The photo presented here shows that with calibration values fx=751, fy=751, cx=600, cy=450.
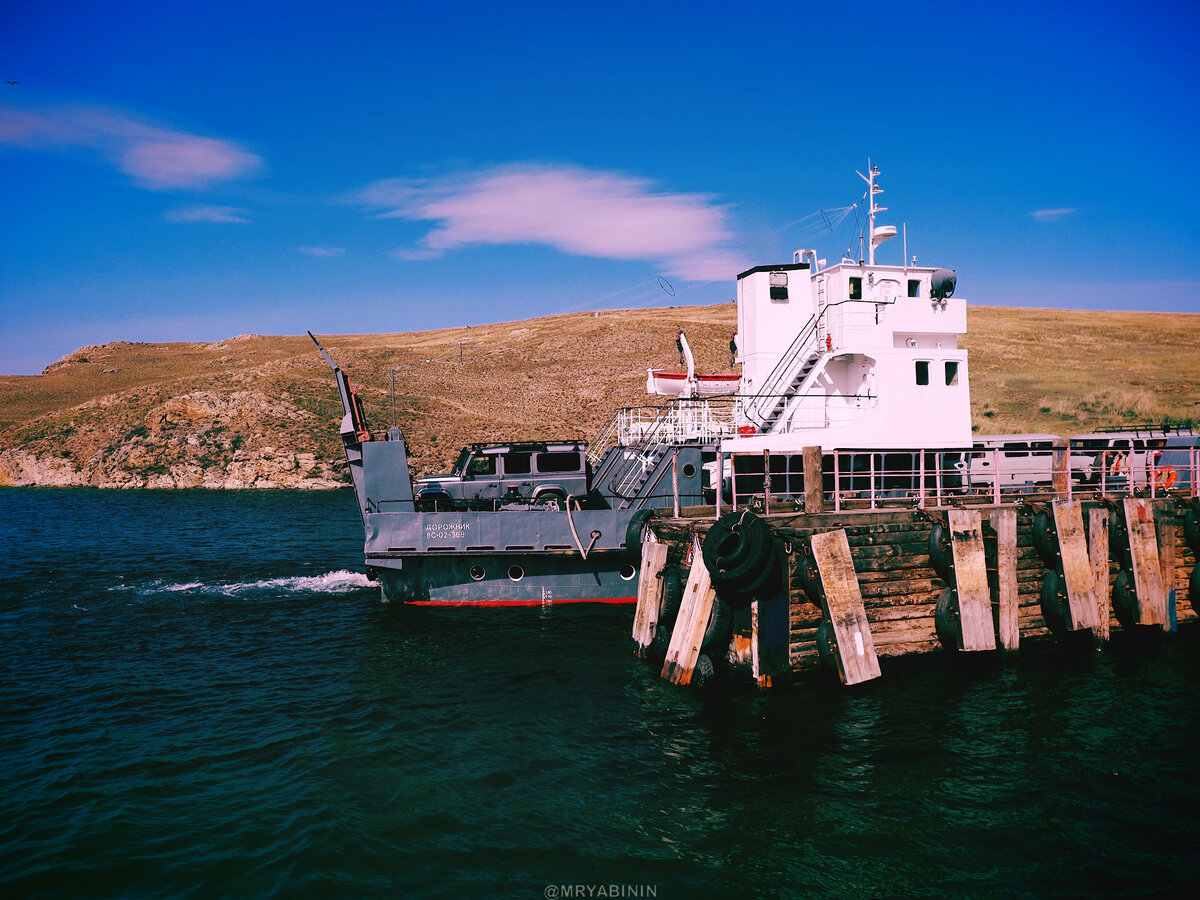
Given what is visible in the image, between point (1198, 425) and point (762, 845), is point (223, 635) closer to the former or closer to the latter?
point (762, 845)

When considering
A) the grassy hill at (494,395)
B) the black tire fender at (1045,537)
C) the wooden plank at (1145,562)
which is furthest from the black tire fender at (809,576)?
the grassy hill at (494,395)

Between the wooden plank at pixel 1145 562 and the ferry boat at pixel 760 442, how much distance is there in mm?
3470

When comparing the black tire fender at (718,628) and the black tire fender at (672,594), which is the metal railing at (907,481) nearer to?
the black tire fender at (672,594)

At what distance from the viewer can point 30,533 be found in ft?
124

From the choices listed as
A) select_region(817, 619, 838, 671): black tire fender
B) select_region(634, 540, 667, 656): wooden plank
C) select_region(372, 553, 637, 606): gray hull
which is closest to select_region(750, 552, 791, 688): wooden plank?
select_region(817, 619, 838, 671): black tire fender

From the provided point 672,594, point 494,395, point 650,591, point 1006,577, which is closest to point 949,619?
point 1006,577

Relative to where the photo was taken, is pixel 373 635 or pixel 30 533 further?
pixel 30 533

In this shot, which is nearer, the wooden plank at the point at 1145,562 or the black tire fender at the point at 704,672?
the black tire fender at the point at 704,672

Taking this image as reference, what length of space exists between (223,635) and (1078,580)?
61.9ft

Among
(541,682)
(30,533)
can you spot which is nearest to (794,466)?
(541,682)

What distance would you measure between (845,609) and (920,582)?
2.26 metres

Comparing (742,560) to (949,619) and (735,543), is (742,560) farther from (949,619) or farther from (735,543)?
(949,619)

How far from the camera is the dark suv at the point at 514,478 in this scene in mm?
21359

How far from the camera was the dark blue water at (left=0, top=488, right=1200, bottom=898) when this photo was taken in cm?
826
